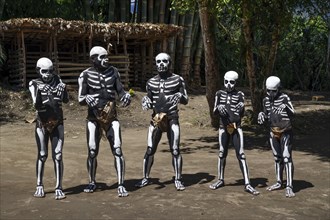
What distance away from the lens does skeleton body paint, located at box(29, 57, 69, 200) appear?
7.29 meters

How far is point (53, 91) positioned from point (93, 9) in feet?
64.1

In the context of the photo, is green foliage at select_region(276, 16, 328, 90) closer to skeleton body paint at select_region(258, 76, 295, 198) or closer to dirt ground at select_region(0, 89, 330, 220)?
dirt ground at select_region(0, 89, 330, 220)

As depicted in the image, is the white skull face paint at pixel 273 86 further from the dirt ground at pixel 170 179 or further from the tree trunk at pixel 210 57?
the tree trunk at pixel 210 57

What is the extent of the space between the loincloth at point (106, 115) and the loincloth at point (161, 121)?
71 cm

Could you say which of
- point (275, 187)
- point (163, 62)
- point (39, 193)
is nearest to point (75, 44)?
point (163, 62)

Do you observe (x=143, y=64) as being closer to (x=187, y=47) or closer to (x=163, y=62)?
(x=187, y=47)

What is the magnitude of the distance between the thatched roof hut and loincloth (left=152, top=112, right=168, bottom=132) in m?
11.5

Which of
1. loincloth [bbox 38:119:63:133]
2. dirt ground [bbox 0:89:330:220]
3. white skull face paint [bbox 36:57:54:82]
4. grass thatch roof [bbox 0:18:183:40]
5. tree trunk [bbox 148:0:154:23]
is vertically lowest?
dirt ground [bbox 0:89:330:220]

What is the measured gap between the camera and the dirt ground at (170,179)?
22.0 ft

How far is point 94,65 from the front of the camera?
764 cm

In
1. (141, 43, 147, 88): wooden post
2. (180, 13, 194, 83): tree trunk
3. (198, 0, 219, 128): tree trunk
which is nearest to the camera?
(198, 0, 219, 128): tree trunk

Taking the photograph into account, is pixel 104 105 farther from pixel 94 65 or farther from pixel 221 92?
pixel 221 92

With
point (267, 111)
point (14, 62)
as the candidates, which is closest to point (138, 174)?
point (267, 111)

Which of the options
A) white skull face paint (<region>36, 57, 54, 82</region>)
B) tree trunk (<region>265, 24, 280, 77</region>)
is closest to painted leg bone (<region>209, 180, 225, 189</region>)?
white skull face paint (<region>36, 57, 54, 82</region>)
